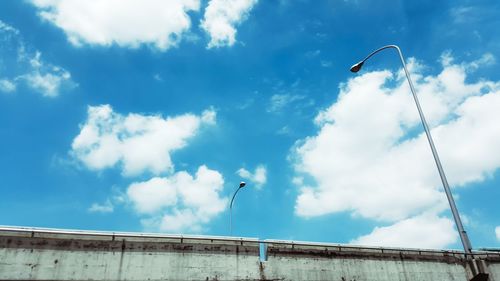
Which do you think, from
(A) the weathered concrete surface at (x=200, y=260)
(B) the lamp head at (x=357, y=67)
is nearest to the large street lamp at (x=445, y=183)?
(B) the lamp head at (x=357, y=67)

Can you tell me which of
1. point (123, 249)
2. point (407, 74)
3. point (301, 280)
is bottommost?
point (301, 280)

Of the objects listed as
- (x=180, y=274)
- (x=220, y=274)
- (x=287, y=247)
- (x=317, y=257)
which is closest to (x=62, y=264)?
(x=180, y=274)

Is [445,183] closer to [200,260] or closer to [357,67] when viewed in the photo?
[357,67]

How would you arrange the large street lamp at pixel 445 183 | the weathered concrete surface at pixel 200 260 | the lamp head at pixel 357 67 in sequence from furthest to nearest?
the lamp head at pixel 357 67
the large street lamp at pixel 445 183
the weathered concrete surface at pixel 200 260

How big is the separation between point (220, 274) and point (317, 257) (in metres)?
4.07

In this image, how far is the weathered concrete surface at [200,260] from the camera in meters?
11.3

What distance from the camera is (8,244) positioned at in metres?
11.1

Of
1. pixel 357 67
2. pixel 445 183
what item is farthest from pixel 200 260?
pixel 357 67

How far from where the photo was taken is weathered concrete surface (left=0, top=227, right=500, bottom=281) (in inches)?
445

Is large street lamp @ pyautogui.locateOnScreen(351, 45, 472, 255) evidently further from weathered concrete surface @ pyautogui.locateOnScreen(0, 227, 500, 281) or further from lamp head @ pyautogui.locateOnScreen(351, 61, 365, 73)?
weathered concrete surface @ pyautogui.locateOnScreen(0, 227, 500, 281)

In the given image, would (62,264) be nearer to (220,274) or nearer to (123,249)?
(123,249)

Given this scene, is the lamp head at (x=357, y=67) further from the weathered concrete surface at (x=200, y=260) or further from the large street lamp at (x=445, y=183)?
the weathered concrete surface at (x=200, y=260)

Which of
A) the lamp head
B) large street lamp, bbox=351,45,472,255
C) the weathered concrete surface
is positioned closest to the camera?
the weathered concrete surface

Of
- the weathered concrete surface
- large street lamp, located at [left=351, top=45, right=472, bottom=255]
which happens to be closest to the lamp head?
large street lamp, located at [left=351, top=45, right=472, bottom=255]
